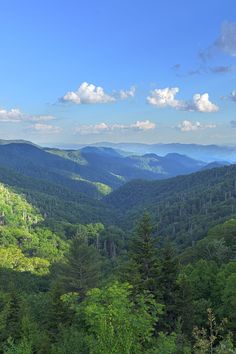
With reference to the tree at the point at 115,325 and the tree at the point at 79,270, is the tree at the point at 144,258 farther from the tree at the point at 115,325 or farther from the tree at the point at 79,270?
the tree at the point at 79,270

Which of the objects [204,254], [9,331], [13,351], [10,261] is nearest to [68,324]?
[9,331]

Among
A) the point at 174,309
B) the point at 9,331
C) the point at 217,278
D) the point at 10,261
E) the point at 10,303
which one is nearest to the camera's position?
the point at 174,309

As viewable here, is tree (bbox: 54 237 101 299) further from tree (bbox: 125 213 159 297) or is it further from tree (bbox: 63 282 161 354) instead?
tree (bbox: 63 282 161 354)

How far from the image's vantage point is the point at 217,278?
4809 cm

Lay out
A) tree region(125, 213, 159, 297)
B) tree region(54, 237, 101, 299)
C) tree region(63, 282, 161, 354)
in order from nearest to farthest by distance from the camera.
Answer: tree region(63, 282, 161, 354) < tree region(125, 213, 159, 297) < tree region(54, 237, 101, 299)

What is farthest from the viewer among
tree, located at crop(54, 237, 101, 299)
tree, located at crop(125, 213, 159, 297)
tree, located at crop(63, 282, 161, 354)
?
tree, located at crop(54, 237, 101, 299)

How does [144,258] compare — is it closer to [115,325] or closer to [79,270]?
[115,325]

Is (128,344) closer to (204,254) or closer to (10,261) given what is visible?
(204,254)

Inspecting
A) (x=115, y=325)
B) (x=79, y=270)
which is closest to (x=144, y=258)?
(x=115, y=325)

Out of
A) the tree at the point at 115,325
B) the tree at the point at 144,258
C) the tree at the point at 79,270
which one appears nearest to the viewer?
the tree at the point at 115,325

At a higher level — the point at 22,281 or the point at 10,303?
the point at 10,303

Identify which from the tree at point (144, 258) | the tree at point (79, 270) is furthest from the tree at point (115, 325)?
the tree at point (79, 270)

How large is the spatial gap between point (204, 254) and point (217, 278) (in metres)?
37.7

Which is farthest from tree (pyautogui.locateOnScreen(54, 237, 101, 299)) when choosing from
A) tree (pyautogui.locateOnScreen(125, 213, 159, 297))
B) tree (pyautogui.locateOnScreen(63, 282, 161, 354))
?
tree (pyautogui.locateOnScreen(63, 282, 161, 354))
